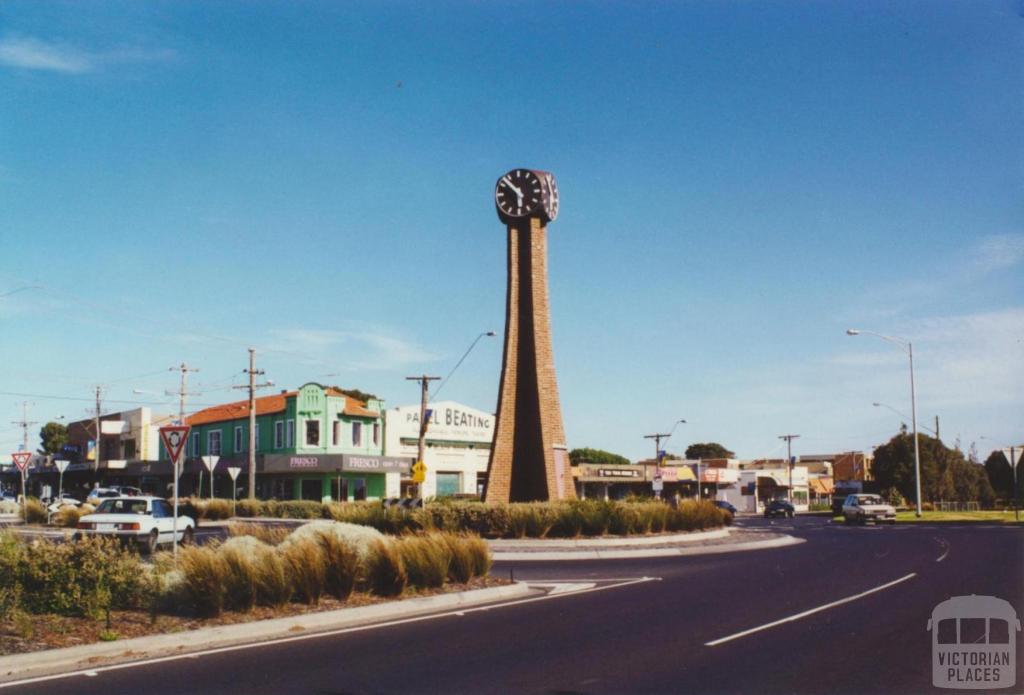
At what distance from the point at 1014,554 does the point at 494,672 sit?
18.9 meters

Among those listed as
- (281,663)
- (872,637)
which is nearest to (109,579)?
(281,663)

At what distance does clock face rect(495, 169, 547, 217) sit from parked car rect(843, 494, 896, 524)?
2626cm

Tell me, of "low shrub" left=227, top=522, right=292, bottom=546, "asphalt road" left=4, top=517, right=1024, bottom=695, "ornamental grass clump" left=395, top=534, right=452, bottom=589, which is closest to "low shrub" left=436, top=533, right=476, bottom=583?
"ornamental grass clump" left=395, top=534, right=452, bottom=589

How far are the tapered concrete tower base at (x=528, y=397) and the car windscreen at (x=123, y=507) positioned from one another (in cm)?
1213

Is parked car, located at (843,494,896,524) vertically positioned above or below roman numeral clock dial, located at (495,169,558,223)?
below

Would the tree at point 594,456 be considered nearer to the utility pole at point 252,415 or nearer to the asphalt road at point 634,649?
the utility pole at point 252,415

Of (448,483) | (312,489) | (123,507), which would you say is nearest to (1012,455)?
(123,507)

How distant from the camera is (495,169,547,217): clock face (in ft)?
116

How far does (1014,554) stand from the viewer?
23.1 m

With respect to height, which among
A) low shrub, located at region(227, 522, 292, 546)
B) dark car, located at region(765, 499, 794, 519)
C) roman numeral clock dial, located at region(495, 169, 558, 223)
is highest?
roman numeral clock dial, located at region(495, 169, 558, 223)

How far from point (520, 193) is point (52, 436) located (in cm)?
8184

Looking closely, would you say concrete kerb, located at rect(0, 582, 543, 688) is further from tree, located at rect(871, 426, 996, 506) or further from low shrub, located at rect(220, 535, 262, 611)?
tree, located at rect(871, 426, 996, 506)

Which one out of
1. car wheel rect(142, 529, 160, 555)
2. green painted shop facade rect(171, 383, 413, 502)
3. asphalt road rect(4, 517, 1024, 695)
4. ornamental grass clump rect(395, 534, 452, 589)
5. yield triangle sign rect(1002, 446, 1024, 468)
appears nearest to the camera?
asphalt road rect(4, 517, 1024, 695)

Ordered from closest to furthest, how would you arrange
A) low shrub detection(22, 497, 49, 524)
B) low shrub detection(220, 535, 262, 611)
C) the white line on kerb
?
the white line on kerb → low shrub detection(220, 535, 262, 611) → low shrub detection(22, 497, 49, 524)
